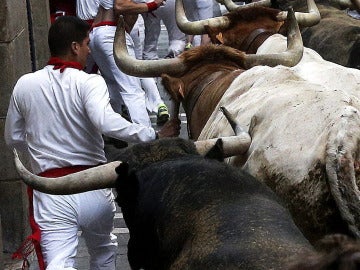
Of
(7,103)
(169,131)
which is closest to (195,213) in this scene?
(169,131)

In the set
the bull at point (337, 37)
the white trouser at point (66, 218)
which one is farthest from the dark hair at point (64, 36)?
the bull at point (337, 37)

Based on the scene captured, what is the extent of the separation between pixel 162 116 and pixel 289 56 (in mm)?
4423

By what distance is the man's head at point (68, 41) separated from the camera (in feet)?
21.2

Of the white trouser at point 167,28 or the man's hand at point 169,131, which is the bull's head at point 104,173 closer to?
the man's hand at point 169,131

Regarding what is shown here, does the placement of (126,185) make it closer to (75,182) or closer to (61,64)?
(75,182)

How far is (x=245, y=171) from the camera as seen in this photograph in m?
4.84

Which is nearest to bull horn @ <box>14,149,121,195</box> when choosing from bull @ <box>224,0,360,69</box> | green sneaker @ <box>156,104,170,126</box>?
bull @ <box>224,0,360,69</box>

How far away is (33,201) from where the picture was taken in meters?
6.45

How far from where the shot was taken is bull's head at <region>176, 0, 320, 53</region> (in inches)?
384

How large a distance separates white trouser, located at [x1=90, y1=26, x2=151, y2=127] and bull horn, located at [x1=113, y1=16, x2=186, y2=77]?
130 inches

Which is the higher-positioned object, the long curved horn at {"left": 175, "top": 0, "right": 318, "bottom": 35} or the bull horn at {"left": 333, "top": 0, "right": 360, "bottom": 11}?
the long curved horn at {"left": 175, "top": 0, "right": 318, "bottom": 35}

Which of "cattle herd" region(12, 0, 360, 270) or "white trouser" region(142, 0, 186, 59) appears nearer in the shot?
"cattle herd" region(12, 0, 360, 270)

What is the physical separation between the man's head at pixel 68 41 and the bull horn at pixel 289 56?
190 centimetres

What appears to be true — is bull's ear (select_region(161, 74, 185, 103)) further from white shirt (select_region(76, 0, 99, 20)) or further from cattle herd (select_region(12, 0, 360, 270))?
white shirt (select_region(76, 0, 99, 20))
